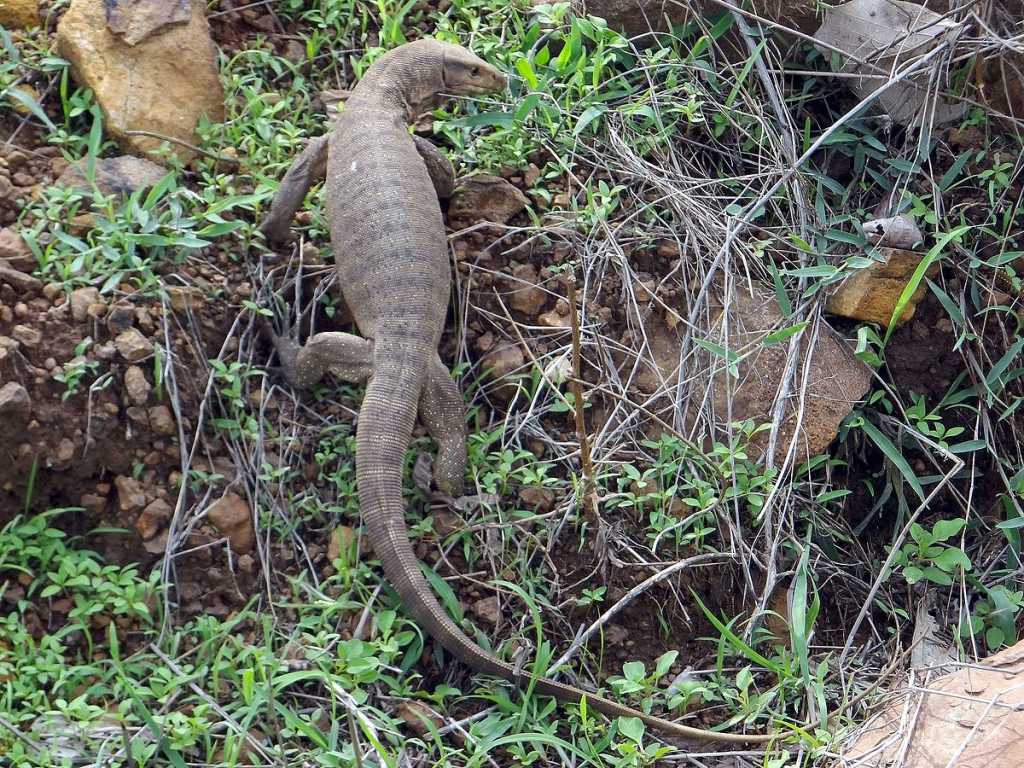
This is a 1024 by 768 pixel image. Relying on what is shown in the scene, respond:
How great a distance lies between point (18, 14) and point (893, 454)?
13.4ft

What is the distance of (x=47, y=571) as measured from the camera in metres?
3.68

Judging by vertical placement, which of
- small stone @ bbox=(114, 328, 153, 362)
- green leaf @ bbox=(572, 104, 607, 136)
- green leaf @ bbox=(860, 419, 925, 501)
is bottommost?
green leaf @ bbox=(860, 419, 925, 501)

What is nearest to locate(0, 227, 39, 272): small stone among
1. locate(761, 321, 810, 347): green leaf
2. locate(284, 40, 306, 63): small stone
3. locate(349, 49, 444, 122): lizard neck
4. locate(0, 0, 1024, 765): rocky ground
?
locate(0, 0, 1024, 765): rocky ground

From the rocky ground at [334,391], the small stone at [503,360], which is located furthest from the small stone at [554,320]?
the small stone at [503,360]

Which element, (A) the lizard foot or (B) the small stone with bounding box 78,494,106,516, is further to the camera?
(A) the lizard foot

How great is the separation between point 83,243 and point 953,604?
3563 millimetres

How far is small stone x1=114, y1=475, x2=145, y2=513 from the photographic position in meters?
3.80

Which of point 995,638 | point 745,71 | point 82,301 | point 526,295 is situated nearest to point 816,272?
point 745,71

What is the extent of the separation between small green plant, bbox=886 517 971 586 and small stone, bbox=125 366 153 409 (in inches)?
110

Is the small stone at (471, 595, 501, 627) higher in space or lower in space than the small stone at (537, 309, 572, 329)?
lower

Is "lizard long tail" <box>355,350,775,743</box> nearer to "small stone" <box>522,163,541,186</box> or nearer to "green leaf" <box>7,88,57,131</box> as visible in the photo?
"small stone" <box>522,163,541,186</box>

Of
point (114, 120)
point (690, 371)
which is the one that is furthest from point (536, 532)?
point (114, 120)

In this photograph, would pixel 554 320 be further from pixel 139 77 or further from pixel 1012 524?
pixel 139 77

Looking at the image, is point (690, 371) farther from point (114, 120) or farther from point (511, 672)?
point (114, 120)
